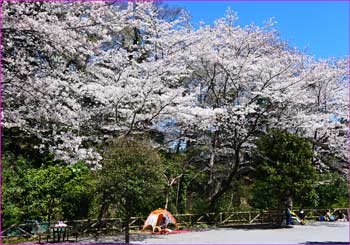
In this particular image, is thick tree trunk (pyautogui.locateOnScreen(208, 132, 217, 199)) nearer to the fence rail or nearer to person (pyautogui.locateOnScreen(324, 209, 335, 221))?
the fence rail

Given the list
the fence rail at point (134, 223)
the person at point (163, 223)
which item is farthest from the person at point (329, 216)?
the person at point (163, 223)

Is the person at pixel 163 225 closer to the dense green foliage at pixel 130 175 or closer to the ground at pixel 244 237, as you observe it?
the ground at pixel 244 237

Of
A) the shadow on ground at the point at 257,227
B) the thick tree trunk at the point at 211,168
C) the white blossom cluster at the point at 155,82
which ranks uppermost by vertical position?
the white blossom cluster at the point at 155,82

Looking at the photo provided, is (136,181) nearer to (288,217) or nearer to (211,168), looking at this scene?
(211,168)

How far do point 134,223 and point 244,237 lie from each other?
13.5 ft

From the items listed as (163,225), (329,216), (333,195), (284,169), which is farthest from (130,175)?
(333,195)

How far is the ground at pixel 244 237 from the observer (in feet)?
39.4

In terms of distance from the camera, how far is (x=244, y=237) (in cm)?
1312

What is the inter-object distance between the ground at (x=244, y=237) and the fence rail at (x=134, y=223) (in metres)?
0.81

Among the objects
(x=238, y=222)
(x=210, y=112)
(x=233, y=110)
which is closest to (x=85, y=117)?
(x=210, y=112)

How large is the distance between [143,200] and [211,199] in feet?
24.0

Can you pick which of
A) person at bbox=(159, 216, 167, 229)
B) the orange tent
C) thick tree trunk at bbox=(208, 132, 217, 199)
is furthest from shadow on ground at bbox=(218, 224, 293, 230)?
person at bbox=(159, 216, 167, 229)

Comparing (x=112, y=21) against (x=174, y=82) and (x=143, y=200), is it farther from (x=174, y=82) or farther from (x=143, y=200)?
(x=174, y=82)

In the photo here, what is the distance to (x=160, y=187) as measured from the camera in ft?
36.4
